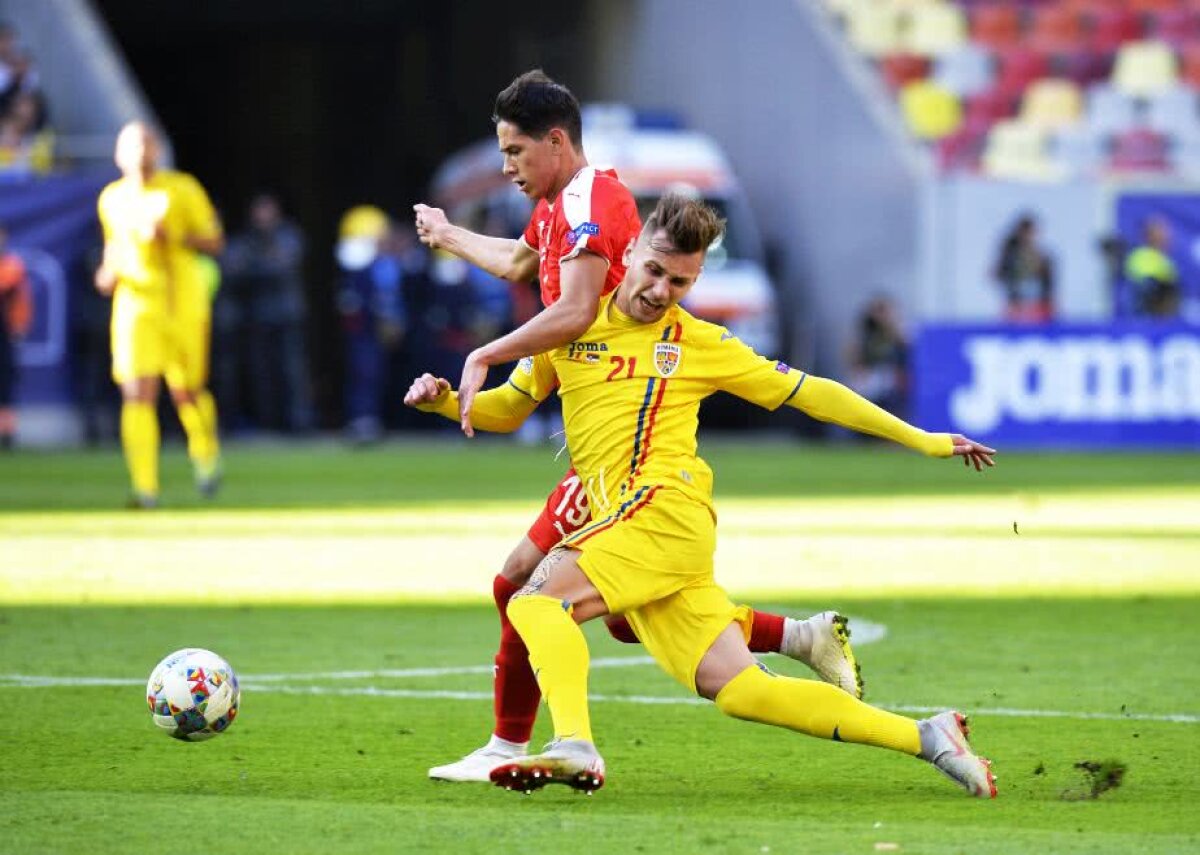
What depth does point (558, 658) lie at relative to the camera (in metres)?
5.71

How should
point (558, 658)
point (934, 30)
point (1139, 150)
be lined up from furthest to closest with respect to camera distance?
point (934, 30) → point (1139, 150) → point (558, 658)

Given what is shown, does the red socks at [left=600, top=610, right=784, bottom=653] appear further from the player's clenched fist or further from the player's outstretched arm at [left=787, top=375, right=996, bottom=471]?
the player's clenched fist

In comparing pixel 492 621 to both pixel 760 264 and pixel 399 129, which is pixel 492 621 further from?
pixel 399 129

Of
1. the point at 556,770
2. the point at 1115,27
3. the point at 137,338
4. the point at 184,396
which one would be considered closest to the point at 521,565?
the point at 556,770

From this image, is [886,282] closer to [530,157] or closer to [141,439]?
[141,439]

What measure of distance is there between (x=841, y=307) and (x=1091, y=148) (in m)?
3.67

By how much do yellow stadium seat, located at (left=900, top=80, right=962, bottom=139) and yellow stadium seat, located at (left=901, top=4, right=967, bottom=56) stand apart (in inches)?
21.3

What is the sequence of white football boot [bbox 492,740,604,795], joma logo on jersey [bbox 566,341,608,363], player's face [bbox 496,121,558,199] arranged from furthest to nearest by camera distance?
player's face [bbox 496,121,558,199], joma logo on jersey [bbox 566,341,608,363], white football boot [bbox 492,740,604,795]

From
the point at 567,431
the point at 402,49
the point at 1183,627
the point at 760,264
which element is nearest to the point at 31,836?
the point at 567,431

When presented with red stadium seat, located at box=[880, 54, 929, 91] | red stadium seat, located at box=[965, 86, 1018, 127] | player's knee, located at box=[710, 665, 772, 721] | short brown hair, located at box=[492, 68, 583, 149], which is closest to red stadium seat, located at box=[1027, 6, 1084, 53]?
red stadium seat, located at box=[965, 86, 1018, 127]

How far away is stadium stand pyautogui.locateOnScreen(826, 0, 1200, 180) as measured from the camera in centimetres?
2792

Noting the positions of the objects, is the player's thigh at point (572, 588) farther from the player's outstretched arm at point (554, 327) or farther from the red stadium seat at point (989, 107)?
the red stadium seat at point (989, 107)

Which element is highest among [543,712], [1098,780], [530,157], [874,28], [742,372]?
[874,28]

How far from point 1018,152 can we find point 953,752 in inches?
894
